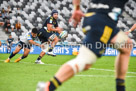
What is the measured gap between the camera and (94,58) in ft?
11.1

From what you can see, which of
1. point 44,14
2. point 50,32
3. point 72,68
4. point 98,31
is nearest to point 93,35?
point 98,31

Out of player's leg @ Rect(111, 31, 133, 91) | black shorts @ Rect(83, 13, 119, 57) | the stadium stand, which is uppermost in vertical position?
black shorts @ Rect(83, 13, 119, 57)

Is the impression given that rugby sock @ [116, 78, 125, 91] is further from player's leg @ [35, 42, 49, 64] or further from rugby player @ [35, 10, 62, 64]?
rugby player @ [35, 10, 62, 64]

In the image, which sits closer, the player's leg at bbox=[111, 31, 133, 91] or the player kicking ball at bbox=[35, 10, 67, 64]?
the player's leg at bbox=[111, 31, 133, 91]

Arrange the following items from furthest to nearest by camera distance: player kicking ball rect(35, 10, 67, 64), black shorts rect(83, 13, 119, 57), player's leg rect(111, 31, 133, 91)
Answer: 1. player kicking ball rect(35, 10, 67, 64)
2. player's leg rect(111, 31, 133, 91)
3. black shorts rect(83, 13, 119, 57)

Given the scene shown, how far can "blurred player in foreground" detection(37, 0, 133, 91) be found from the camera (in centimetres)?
329

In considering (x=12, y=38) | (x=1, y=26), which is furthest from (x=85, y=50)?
(x=1, y=26)

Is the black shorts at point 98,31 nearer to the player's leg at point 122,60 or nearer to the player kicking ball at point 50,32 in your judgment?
the player's leg at point 122,60

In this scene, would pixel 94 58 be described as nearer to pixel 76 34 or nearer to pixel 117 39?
pixel 117 39

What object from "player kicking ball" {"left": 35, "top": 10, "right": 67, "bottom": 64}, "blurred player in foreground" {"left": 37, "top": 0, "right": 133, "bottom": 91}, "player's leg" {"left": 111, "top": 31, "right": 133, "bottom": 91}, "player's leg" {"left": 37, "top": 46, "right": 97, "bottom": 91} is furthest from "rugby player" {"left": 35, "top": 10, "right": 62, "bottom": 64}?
"player's leg" {"left": 37, "top": 46, "right": 97, "bottom": 91}

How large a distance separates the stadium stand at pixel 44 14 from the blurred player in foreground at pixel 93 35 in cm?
1922

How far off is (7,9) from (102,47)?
21.5 metres

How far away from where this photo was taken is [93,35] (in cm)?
339

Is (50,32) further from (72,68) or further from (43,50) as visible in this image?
(72,68)
